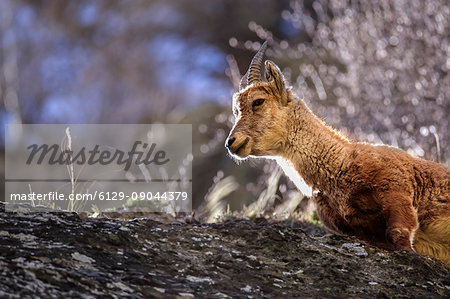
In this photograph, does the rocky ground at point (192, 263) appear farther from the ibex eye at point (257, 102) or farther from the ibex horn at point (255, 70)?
the ibex horn at point (255, 70)

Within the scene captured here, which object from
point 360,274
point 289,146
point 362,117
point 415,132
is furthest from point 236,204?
point 360,274

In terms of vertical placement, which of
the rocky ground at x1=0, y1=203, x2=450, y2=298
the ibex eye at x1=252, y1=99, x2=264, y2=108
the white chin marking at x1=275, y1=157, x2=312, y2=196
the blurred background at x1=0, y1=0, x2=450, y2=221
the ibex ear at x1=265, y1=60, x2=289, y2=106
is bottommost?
the rocky ground at x1=0, y1=203, x2=450, y2=298

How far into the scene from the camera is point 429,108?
10.6 meters

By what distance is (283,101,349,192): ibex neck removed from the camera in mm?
4785

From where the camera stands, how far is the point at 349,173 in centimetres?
463

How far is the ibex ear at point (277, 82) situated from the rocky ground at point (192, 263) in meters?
1.53

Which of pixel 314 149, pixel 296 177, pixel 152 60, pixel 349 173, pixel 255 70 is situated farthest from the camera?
pixel 152 60

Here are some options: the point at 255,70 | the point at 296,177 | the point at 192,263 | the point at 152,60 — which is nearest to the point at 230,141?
the point at 296,177

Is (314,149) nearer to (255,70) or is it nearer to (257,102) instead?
(257,102)

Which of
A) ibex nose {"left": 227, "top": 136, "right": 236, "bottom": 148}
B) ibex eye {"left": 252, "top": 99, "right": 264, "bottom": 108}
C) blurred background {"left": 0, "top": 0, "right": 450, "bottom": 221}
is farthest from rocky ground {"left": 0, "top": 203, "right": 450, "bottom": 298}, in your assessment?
blurred background {"left": 0, "top": 0, "right": 450, "bottom": 221}

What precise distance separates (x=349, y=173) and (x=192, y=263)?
178cm

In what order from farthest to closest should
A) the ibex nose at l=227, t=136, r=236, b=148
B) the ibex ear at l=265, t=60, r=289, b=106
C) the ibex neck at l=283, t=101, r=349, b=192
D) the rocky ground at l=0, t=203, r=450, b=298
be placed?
the ibex ear at l=265, t=60, r=289, b=106
the ibex nose at l=227, t=136, r=236, b=148
the ibex neck at l=283, t=101, r=349, b=192
the rocky ground at l=0, t=203, r=450, b=298

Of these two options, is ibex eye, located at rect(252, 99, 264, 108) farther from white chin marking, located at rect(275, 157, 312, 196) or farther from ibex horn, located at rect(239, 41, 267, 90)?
white chin marking, located at rect(275, 157, 312, 196)

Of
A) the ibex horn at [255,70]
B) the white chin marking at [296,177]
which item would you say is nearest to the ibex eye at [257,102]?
the ibex horn at [255,70]
